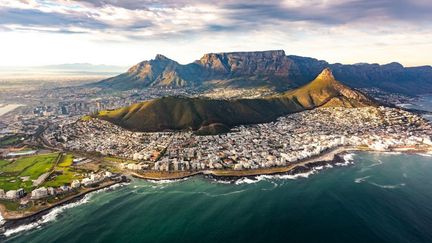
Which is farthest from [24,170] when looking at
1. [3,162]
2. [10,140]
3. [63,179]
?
[10,140]

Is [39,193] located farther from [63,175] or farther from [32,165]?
[32,165]

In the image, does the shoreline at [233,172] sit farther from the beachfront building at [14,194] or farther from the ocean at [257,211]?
the beachfront building at [14,194]

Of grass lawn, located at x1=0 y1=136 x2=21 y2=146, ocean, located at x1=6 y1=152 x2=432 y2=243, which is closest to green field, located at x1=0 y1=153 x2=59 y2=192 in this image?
ocean, located at x1=6 y1=152 x2=432 y2=243

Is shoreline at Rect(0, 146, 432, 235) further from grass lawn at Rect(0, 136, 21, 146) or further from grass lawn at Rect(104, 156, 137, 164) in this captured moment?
grass lawn at Rect(0, 136, 21, 146)

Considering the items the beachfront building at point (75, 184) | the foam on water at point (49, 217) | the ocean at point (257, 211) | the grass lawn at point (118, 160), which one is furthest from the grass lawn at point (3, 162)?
the ocean at point (257, 211)

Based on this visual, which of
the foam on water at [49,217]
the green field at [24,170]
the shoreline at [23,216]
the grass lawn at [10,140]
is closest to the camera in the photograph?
the foam on water at [49,217]

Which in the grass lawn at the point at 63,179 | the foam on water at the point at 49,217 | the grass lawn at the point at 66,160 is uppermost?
the grass lawn at the point at 66,160
